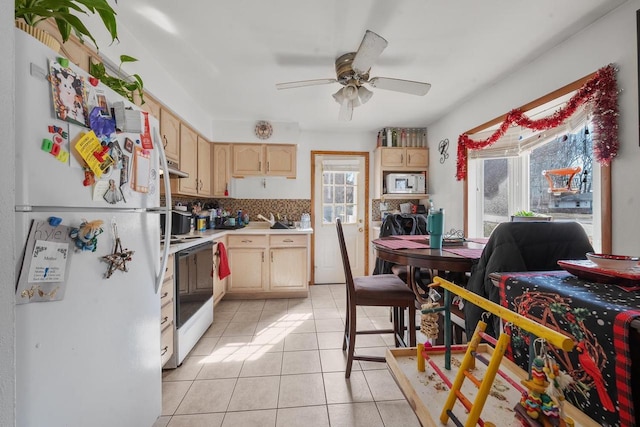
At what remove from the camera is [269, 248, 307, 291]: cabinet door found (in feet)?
11.1

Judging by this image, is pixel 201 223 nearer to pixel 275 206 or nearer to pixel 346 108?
pixel 275 206

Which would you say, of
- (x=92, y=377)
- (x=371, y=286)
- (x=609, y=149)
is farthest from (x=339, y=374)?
(x=609, y=149)

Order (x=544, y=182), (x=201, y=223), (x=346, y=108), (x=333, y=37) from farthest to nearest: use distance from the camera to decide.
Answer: (x=201, y=223)
(x=346, y=108)
(x=544, y=182)
(x=333, y=37)

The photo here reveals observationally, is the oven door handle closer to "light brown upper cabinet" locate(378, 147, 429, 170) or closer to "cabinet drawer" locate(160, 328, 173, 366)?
"cabinet drawer" locate(160, 328, 173, 366)

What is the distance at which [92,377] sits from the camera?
3.17 feet

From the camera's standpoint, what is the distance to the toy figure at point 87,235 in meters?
0.90

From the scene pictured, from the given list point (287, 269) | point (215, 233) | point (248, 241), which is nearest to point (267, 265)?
point (287, 269)

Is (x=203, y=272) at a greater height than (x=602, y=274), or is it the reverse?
(x=602, y=274)

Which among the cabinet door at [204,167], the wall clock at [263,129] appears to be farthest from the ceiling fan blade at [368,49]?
the cabinet door at [204,167]

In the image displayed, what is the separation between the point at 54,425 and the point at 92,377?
156 millimetres

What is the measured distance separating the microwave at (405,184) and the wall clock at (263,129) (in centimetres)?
184

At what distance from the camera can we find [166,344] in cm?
182

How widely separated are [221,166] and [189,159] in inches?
28.6

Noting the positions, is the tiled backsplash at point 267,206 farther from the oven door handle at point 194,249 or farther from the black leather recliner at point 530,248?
the black leather recliner at point 530,248
